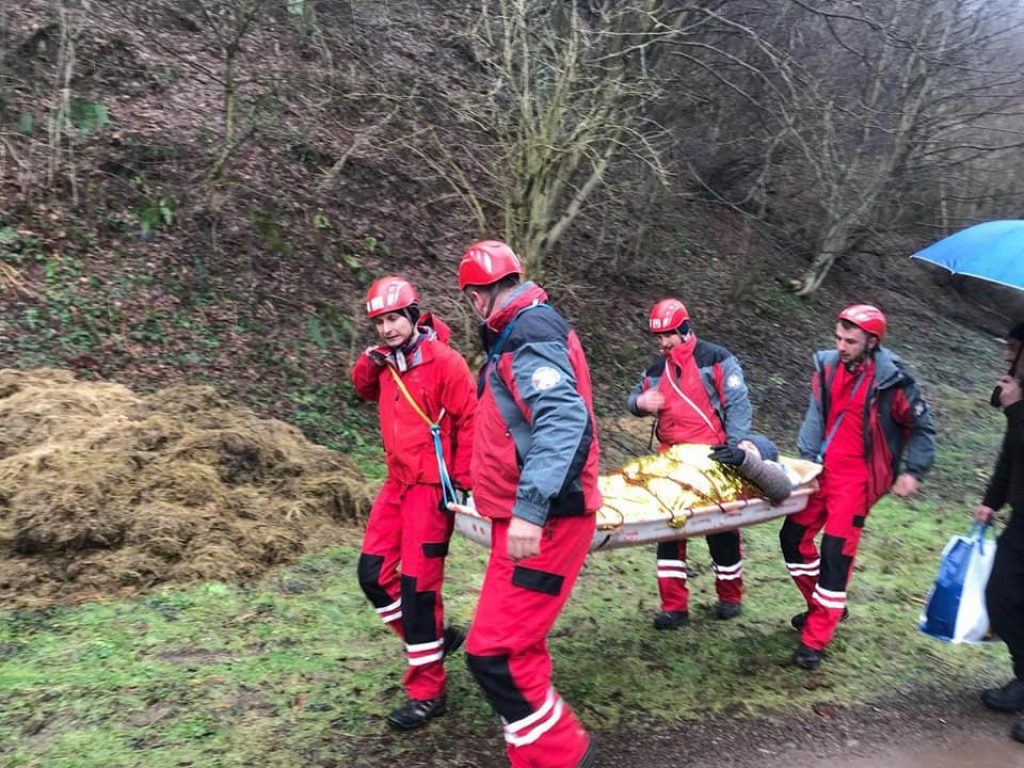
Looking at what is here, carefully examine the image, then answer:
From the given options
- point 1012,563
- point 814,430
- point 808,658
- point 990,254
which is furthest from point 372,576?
point 990,254

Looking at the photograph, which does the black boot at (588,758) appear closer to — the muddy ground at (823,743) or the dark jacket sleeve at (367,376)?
the muddy ground at (823,743)

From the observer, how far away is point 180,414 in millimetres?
7113

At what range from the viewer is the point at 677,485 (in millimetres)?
4715

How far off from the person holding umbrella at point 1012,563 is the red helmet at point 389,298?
3.14 m

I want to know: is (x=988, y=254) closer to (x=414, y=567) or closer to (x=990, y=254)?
(x=990, y=254)

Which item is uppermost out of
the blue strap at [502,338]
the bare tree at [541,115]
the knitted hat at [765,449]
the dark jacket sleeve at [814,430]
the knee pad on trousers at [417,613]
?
the bare tree at [541,115]

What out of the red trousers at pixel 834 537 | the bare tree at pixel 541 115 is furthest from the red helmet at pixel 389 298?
the bare tree at pixel 541 115

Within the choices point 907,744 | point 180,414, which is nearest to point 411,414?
point 907,744

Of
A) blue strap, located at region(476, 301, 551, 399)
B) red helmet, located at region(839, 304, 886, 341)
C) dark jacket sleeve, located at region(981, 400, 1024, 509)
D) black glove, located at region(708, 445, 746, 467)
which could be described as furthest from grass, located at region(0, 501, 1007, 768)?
red helmet, located at region(839, 304, 886, 341)

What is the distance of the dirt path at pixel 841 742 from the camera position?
4.02 metres

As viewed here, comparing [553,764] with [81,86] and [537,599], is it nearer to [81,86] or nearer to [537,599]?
[537,599]

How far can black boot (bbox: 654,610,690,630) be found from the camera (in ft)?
17.6

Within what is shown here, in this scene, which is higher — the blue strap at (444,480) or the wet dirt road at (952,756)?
the blue strap at (444,480)

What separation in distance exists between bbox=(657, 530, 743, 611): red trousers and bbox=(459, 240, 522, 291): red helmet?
2673 millimetres
